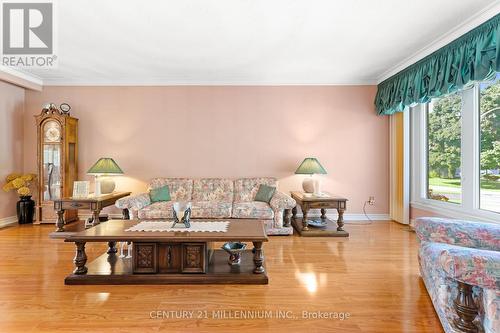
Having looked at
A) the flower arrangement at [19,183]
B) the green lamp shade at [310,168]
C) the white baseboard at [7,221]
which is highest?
the green lamp shade at [310,168]

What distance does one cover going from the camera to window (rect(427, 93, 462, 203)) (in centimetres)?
399

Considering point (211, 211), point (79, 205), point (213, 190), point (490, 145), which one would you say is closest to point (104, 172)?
point (79, 205)

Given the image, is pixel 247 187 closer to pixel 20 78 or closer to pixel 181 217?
pixel 181 217

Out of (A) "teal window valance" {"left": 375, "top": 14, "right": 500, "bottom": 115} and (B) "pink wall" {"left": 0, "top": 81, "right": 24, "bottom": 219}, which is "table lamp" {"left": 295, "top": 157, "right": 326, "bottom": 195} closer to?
(A) "teal window valance" {"left": 375, "top": 14, "right": 500, "bottom": 115}

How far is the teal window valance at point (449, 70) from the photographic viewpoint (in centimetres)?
288

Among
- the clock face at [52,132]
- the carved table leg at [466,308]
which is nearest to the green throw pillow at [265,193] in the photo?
the carved table leg at [466,308]

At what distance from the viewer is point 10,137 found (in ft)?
17.0

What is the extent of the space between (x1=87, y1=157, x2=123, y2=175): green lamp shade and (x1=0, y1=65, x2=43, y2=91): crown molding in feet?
6.32

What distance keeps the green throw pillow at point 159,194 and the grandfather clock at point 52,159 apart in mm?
1596

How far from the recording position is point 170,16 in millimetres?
3100

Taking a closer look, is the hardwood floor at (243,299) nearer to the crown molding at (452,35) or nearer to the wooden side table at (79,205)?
the wooden side table at (79,205)

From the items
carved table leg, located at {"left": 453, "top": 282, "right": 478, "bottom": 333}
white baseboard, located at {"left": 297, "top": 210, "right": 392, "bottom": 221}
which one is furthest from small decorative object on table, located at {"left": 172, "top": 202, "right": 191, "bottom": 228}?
white baseboard, located at {"left": 297, "top": 210, "right": 392, "bottom": 221}

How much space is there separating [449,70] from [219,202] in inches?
142

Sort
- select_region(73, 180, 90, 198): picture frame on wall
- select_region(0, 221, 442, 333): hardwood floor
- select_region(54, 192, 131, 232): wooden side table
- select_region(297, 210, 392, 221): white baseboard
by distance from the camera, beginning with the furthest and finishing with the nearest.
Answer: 1. select_region(297, 210, 392, 221): white baseboard
2. select_region(73, 180, 90, 198): picture frame on wall
3. select_region(54, 192, 131, 232): wooden side table
4. select_region(0, 221, 442, 333): hardwood floor
